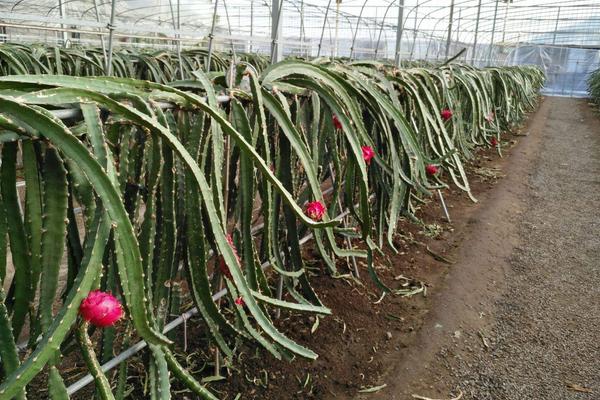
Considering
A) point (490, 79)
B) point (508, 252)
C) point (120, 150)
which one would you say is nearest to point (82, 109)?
point (120, 150)

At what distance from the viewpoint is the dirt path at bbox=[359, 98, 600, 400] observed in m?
1.36

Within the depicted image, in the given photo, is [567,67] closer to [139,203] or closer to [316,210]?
[316,210]

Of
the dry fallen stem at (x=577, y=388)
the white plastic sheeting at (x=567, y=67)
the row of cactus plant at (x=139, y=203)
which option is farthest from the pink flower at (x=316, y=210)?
the white plastic sheeting at (x=567, y=67)

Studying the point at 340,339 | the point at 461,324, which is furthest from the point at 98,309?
the point at 461,324

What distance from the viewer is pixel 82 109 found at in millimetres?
690

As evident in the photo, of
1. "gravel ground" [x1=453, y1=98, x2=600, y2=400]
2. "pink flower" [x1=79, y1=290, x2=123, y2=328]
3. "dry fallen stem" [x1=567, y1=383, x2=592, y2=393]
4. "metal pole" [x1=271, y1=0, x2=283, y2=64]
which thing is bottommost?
"dry fallen stem" [x1=567, y1=383, x2=592, y2=393]

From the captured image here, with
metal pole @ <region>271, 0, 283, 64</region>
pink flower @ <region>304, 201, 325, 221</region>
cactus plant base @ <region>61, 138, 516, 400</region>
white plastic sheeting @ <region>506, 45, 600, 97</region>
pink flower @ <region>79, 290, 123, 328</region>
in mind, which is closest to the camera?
pink flower @ <region>79, 290, 123, 328</region>

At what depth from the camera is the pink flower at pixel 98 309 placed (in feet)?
1.96

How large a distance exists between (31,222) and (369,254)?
35.6 inches

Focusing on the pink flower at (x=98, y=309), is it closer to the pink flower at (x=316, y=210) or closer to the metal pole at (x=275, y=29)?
the pink flower at (x=316, y=210)

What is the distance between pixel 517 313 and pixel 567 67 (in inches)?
624

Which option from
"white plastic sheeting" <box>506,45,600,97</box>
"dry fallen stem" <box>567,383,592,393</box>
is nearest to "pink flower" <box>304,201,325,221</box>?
"dry fallen stem" <box>567,383,592,393</box>

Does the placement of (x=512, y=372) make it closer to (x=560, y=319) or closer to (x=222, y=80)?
(x=560, y=319)

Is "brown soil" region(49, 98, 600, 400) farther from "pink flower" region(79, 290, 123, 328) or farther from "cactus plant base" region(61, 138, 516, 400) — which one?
"pink flower" region(79, 290, 123, 328)
